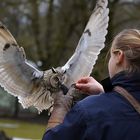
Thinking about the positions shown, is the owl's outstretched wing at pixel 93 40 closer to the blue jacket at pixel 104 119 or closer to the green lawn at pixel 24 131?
the blue jacket at pixel 104 119

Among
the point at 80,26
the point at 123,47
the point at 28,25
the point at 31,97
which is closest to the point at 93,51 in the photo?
the point at 31,97

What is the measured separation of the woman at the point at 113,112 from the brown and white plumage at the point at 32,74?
2.19 ft

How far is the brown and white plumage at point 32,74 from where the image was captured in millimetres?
3678

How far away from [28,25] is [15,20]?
2.36 m

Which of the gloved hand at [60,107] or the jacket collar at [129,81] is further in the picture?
the gloved hand at [60,107]

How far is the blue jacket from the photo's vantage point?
2557 mm

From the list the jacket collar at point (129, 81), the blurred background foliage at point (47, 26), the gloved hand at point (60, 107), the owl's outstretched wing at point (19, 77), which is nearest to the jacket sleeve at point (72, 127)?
the gloved hand at point (60, 107)

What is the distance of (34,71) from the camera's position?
13.6 ft

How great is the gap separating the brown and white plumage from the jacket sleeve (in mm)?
676

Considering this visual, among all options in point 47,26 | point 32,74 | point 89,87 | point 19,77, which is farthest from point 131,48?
point 47,26

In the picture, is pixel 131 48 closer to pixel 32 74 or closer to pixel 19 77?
pixel 19 77

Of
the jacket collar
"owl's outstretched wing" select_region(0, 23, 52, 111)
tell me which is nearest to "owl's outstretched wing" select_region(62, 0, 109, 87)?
"owl's outstretched wing" select_region(0, 23, 52, 111)

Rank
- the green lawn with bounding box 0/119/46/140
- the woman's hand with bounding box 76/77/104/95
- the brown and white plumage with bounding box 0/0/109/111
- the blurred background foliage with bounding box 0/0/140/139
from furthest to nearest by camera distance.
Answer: the blurred background foliage with bounding box 0/0/140/139
the green lawn with bounding box 0/119/46/140
the brown and white plumage with bounding box 0/0/109/111
the woman's hand with bounding box 76/77/104/95

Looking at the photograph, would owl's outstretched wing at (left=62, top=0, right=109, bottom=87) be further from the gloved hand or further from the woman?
the woman
